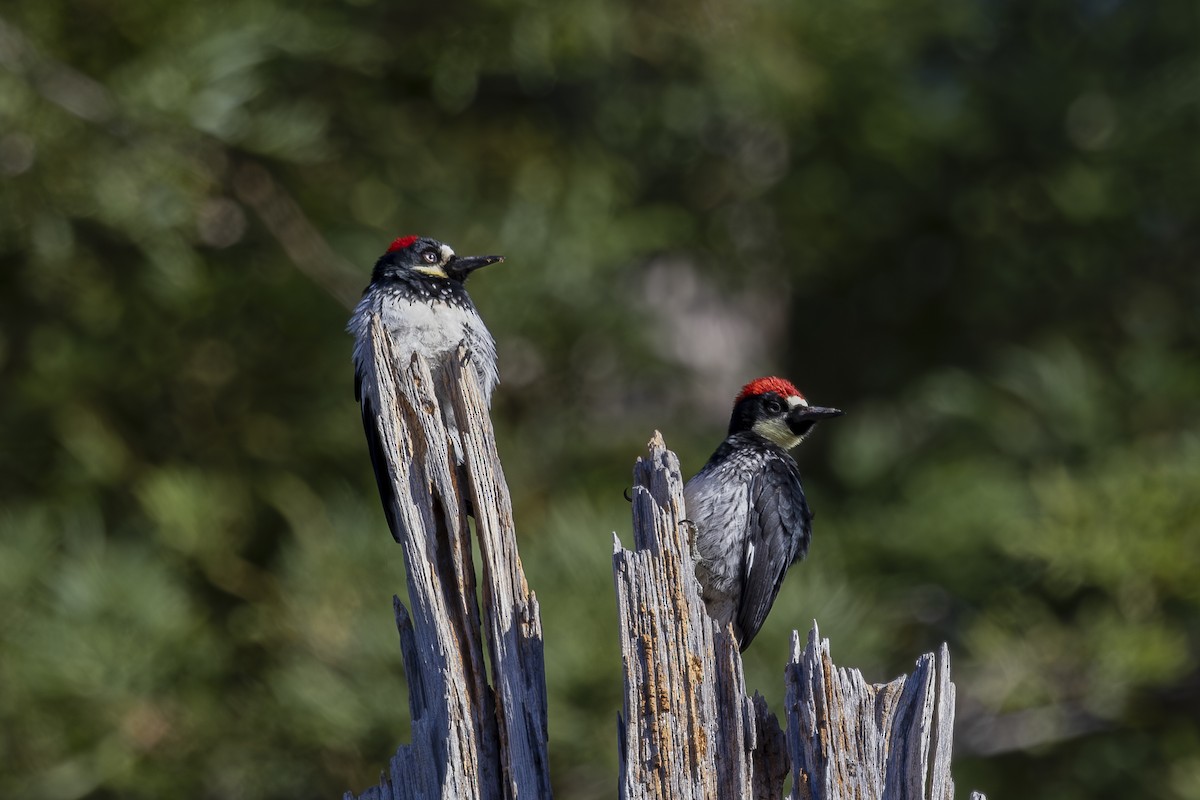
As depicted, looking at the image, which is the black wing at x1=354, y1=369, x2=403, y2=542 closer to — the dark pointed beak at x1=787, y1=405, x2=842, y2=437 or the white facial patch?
the white facial patch

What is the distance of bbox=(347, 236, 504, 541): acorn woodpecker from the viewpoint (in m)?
5.12

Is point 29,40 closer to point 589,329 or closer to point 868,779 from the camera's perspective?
point 589,329

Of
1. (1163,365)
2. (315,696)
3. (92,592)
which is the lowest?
(315,696)

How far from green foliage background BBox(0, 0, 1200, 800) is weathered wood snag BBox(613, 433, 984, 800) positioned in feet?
15.1

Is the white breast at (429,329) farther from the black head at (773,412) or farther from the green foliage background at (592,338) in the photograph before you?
the green foliage background at (592,338)

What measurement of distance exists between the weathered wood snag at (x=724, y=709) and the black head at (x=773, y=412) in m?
2.61

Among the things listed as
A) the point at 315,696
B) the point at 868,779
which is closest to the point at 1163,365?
the point at 315,696

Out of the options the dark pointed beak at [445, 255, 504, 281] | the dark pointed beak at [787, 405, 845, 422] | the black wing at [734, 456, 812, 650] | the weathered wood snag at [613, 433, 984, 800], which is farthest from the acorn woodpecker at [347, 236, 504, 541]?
the weathered wood snag at [613, 433, 984, 800]

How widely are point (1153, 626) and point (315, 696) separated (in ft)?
16.0

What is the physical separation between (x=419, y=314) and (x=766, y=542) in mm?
1465

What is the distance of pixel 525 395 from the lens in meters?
9.88

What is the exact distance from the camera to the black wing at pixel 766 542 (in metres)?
5.41

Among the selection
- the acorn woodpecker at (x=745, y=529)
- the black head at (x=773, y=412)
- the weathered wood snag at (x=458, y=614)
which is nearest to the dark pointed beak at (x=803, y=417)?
the black head at (x=773, y=412)

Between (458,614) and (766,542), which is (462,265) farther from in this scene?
(458,614)
